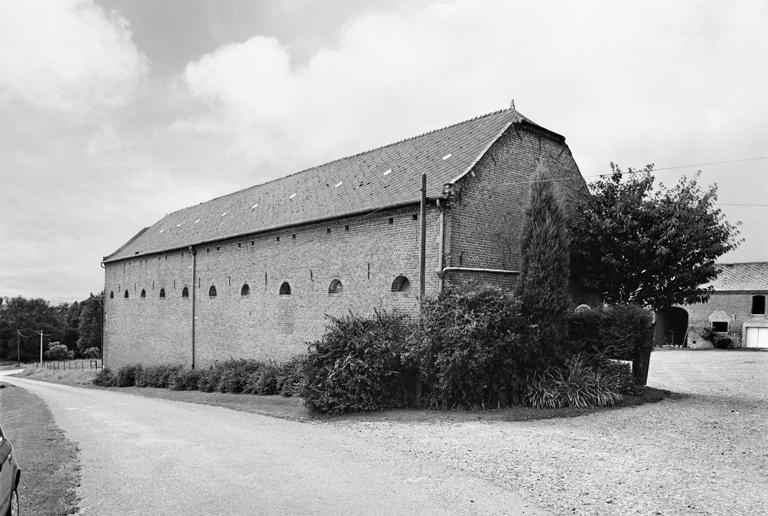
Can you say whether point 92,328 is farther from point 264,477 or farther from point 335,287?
point 264,477

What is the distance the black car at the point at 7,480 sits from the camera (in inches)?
169

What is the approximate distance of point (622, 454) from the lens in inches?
355

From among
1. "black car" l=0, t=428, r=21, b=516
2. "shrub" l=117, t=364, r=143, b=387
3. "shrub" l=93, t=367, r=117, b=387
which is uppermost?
"black car" l=0, t=428, r=21, b=516

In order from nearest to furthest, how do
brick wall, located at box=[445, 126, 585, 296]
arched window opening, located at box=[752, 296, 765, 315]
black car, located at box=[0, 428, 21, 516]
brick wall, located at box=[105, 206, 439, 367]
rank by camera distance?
black car, located at box=[0, 428, 21, 516]
brick wall, located at box=[445, 126, 585, 296]
brick wall, located at box=[105, 206, 439, 367]
arched window opening, located at box=[752, 296, 765, 315]

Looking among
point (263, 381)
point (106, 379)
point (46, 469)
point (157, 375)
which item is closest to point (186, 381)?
point (157, 375)

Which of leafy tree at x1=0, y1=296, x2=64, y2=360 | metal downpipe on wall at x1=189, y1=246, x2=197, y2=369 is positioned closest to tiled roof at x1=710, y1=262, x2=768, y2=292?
metal downpipe on wall at x1=189, y1=246, x2=197, y2=369

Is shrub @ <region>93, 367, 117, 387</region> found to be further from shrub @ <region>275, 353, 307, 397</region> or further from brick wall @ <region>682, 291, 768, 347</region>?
brick wall @ <region>682, 291, 768, 347</region>

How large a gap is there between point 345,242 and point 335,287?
1.77 m

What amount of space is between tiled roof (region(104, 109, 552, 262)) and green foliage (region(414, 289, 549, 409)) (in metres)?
3.80

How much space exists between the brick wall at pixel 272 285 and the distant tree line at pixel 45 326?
6180 cm

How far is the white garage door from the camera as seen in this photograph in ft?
129

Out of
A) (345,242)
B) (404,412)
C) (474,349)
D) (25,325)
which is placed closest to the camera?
(474,349)

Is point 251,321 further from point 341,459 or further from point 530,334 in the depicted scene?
point 341,459

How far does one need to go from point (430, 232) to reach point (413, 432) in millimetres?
6668
